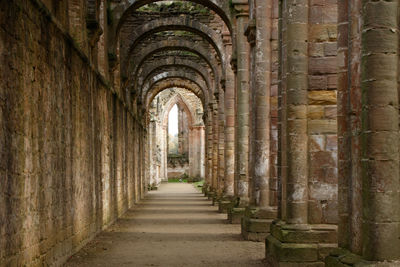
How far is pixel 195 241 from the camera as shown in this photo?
426 inches

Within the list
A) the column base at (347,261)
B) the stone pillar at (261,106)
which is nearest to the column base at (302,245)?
the column base at (347,261)

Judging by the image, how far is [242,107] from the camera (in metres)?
13.9

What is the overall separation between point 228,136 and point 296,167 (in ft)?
33.8

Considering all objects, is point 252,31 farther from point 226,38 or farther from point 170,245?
point 226,38

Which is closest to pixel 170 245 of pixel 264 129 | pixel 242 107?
pixel 264 129

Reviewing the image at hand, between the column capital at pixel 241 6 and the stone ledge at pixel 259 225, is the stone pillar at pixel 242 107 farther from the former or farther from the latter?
the stone ledge at pixel 259 225

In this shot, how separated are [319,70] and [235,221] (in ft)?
22.7

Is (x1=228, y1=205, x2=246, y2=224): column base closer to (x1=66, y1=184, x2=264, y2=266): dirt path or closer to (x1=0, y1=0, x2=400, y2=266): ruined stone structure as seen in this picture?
(x1=0, y1=0, x2=400, y2=266): ruined stone structure

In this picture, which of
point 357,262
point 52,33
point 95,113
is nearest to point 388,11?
point 357,262

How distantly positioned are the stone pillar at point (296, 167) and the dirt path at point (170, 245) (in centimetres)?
81

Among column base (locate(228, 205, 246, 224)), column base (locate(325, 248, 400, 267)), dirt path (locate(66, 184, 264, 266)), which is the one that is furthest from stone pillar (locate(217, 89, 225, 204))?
column base (locate(325, 248, 400, 267))

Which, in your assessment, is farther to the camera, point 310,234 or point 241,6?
point 241,6

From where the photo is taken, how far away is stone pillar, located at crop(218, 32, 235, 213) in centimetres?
1784

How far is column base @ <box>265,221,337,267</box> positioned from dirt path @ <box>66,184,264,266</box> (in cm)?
72
